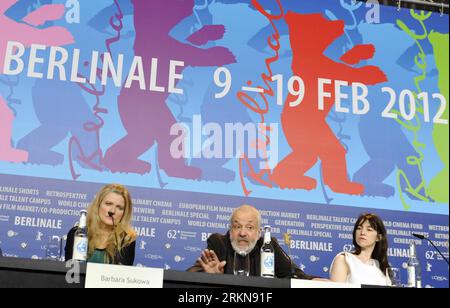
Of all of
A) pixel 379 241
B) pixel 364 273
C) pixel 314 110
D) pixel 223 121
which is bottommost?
pixel 364 273

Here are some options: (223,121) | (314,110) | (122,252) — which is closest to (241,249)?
(122,252)

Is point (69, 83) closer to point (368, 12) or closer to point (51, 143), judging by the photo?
point (51, 143)

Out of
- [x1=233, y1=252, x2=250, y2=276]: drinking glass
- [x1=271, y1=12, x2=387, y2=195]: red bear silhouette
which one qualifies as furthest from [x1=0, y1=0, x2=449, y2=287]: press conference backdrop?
[x1=233, y1=252, x2=250, y2=276]: drinking glass

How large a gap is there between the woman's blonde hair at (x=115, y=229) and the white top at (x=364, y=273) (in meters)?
1.27

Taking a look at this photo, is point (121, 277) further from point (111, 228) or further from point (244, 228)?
point (244, 228)

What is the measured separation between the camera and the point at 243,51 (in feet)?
16.0

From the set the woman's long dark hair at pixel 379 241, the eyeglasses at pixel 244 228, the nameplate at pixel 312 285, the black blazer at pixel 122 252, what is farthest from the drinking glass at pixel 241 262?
the nameplate at pixel 312 285

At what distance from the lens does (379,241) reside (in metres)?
4.54

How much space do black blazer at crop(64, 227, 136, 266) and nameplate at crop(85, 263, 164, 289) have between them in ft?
3.49

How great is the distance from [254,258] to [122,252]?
758mm

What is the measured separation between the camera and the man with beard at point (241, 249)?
4.25 m

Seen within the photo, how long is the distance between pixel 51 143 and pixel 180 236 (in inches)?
37.6
